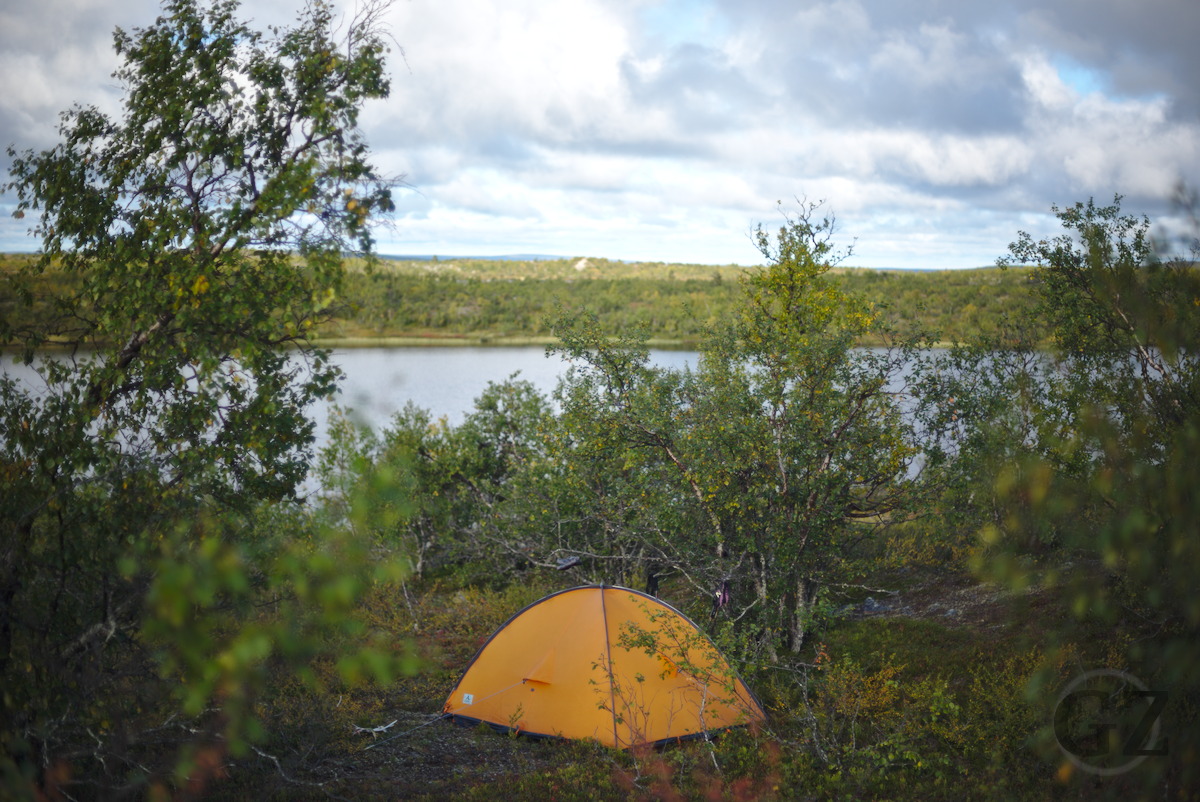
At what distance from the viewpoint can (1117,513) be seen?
150 inches

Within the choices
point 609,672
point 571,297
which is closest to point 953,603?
point 609,672

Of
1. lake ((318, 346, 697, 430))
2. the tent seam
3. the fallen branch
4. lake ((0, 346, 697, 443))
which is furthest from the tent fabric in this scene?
lake ((318, 346, 697, 430))

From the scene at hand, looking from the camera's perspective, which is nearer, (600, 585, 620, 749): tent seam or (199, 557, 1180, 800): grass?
(199, 557, 1180, 800): grass

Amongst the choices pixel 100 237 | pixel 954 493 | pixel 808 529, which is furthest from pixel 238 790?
pixel 954 493

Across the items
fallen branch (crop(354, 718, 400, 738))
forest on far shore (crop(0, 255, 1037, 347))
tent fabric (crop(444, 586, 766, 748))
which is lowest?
fallen branch (crop(354, 718, 400, 738))

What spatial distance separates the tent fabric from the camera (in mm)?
8562

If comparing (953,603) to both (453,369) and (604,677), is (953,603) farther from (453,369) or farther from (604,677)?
(453,369)

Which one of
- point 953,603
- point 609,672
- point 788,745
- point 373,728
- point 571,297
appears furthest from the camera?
point 571,297

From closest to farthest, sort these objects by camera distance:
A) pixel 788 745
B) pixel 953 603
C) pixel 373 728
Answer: pixel 788 745 < pixel 373 728 < pixel 953 603

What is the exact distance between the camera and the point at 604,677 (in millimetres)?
8836

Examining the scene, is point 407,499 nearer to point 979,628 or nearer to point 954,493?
point 954,493

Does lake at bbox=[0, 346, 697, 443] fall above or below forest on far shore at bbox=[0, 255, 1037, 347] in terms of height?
below

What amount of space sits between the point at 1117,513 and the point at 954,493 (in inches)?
258

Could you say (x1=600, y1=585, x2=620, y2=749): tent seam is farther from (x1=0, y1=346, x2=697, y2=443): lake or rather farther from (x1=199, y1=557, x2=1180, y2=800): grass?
(x1=0, y1=346, x2=697, y2=443): lake
